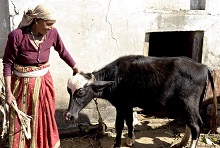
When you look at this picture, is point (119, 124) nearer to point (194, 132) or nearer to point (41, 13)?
point (194, 132)

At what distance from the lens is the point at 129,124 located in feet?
15.4

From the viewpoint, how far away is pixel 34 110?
366 centimetres

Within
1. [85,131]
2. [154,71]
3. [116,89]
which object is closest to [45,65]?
[116,89]

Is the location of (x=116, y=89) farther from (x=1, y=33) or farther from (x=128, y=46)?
(x=1, y=33)

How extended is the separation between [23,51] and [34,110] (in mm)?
692

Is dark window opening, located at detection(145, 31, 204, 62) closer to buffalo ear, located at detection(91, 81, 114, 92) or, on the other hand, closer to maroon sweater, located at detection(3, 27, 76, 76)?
buffalo ear, located at detection(91, 81, 114, 92)

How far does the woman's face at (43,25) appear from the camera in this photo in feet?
10.8

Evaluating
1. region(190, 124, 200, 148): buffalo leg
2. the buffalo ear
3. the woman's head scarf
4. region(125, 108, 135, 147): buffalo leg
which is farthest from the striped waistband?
region(190, 124, 200, 148): buffalo leg

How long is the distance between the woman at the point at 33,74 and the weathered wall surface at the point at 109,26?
36.1 inches

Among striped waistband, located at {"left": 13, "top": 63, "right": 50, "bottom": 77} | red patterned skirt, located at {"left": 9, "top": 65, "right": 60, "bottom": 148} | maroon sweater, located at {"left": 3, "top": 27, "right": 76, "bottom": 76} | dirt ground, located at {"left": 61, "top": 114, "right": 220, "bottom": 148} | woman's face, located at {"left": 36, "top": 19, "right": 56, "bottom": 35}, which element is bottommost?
dirt ground, located at {"left": 61, "top": 114, "right": 220, "bottom": 148}

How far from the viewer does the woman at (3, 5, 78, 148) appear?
10.9ft

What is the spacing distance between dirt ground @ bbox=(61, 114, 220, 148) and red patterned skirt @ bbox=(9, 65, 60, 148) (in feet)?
3.18

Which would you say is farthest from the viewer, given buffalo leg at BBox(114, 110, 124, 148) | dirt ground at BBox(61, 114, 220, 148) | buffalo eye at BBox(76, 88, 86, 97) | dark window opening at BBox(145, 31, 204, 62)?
dark window opening at BBox(145, 31, 204, 62)

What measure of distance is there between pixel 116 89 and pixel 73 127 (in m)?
1.20
